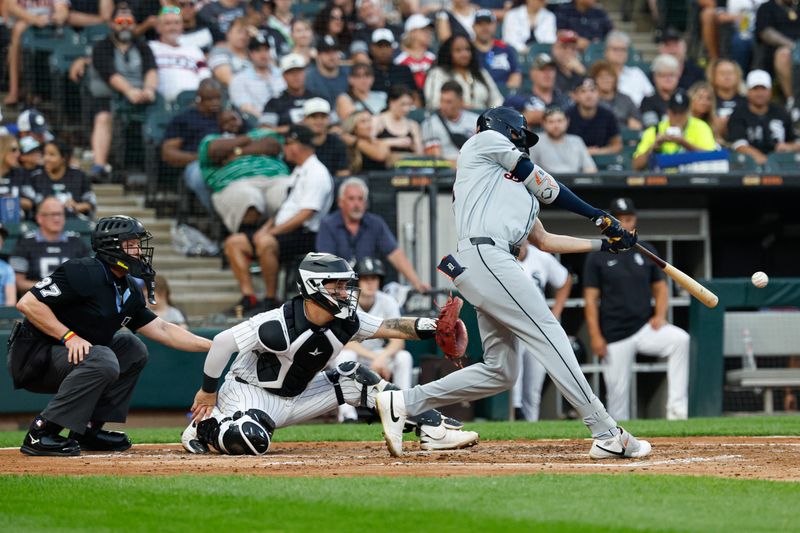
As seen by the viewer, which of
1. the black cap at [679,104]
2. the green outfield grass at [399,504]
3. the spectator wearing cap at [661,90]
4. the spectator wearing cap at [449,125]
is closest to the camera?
the green outfield grass at [399,504]

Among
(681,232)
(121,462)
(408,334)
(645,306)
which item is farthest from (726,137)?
(121,462)

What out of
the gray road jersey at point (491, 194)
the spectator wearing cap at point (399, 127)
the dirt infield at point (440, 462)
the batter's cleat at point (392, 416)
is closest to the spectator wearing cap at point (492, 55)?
the spectator wearing cap at point (399, 127)

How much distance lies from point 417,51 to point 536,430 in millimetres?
5814

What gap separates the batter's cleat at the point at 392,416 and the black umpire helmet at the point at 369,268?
12.9 ft

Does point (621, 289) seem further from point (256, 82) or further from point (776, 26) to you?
point (776, 26)

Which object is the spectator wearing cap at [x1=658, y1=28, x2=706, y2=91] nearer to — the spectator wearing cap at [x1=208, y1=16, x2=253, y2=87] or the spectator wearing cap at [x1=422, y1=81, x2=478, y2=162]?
the spectator wearing cap at [x1=422, y1=81, x2=478, y2=162]

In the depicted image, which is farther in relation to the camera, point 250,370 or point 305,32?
point 305,32

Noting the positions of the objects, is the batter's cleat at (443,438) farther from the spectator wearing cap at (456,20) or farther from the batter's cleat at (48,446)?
the spectator wearing cap at (456,20)

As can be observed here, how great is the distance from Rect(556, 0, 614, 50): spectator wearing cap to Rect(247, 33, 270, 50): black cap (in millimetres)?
4102

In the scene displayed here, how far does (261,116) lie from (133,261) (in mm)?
5597

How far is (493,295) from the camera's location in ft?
22.1

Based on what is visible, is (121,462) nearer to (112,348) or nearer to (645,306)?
(112,348)

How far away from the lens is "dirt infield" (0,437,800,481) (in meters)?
6.39

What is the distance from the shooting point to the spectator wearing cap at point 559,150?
1231 cm
